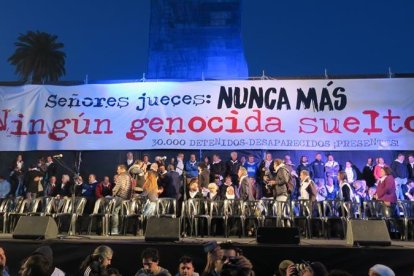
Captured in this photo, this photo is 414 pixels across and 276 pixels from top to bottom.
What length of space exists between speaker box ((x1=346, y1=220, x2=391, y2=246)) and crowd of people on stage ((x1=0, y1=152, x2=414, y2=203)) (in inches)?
115

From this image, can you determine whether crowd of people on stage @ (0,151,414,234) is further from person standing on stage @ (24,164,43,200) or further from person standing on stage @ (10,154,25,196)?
person standing on stage @ (10,154,25,196)

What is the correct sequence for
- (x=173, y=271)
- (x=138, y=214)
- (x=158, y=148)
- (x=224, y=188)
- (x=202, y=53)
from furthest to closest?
1. (x=202, y=53)
2. (x=158, y=148)
3. (x=224, y=188)
4. (x=138, y=214)
5. (x=173, y=271)

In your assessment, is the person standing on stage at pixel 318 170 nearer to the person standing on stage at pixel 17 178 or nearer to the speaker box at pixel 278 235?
the speaker box at pixel 278 235

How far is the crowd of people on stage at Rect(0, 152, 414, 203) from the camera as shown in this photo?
1025 centimetres

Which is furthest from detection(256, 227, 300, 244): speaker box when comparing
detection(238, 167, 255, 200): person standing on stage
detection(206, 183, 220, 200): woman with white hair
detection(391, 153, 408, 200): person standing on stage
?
detection(391, 153, 408, 200): person standing on stage

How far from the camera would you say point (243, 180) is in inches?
413

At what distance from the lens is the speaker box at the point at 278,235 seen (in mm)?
7148

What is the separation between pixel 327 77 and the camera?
11.4 m

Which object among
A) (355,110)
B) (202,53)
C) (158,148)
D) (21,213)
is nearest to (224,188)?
(158,148)

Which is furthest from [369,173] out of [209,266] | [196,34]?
[196,34]

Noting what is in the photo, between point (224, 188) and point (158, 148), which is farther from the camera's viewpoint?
point (158, 148)

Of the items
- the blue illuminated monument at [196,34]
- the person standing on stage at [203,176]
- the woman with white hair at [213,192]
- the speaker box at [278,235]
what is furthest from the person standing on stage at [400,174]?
the blue illuminated monument at [196,34]

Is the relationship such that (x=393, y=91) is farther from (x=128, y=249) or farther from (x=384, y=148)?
(x=128, y=249)

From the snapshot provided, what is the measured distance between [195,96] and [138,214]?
3491mm
